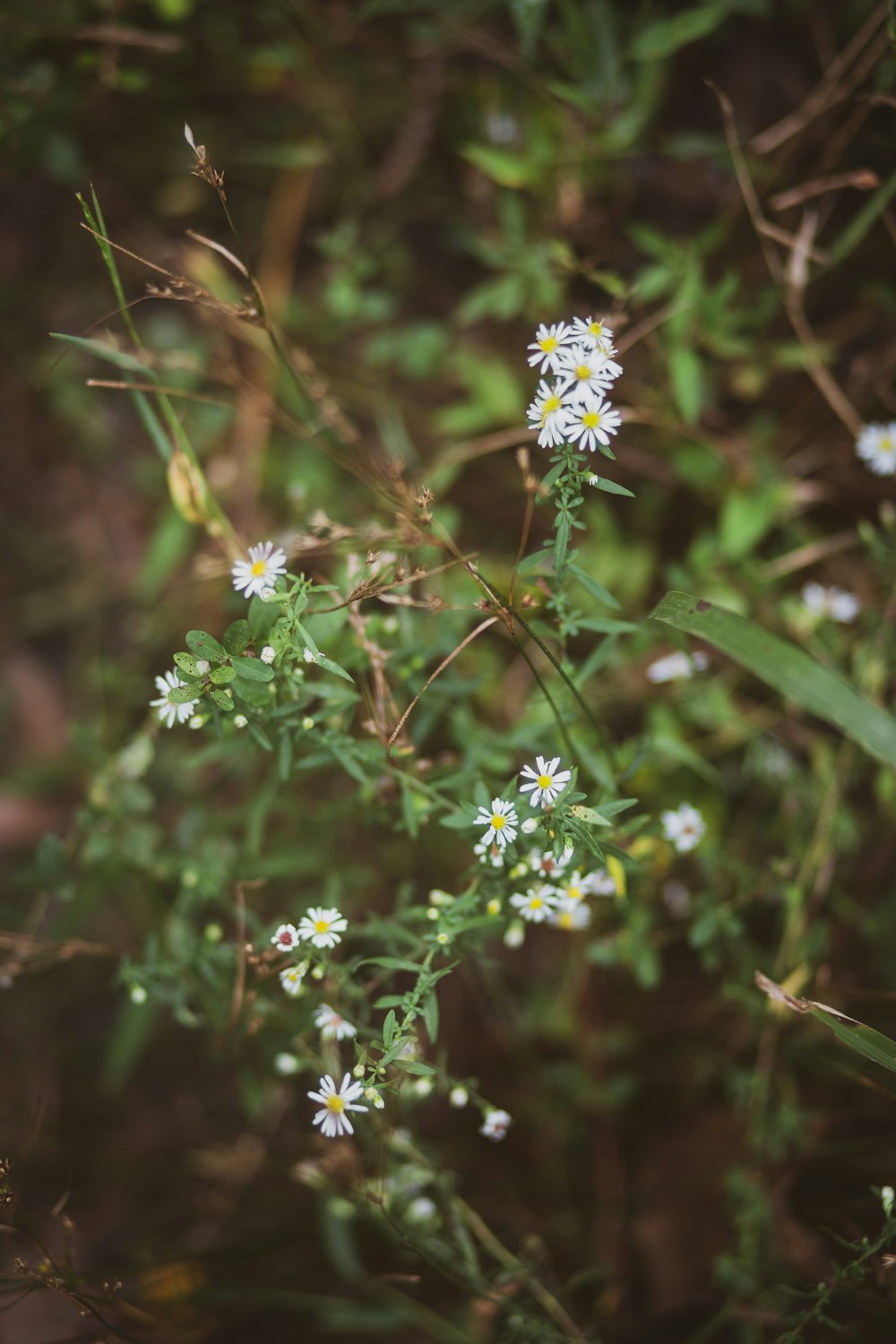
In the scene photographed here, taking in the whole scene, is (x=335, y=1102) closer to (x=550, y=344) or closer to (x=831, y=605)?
(x=550, y=344)

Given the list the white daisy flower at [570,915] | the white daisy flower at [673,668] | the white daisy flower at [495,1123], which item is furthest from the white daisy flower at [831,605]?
the white daisy flower at [495,1123]

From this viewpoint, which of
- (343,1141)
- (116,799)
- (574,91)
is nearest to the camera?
(343,1141)

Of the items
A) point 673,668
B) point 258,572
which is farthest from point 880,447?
point 258,572

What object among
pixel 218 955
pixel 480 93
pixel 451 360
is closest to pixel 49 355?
pixel 451 360

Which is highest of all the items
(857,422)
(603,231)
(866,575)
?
(603,231)

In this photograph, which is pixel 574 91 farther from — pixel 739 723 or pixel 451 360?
pixel 739 723

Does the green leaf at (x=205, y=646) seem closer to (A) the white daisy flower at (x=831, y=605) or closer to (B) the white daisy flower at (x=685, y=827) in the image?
(B) the white daisy flower at (x=685, y=827)

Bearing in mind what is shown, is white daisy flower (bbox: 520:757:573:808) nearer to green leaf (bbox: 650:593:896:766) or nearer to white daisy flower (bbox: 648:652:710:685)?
green leaf (bbox: 650:593:896:766)

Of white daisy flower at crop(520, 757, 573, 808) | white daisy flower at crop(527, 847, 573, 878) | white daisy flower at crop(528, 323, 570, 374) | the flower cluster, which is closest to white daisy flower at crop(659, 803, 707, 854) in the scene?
white daisy flower at crop(527, 847, 573, 878)
